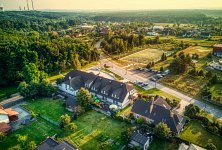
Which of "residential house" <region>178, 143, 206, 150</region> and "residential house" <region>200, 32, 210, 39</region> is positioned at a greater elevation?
"residential house" <region>200, 32, 210, 39</region>

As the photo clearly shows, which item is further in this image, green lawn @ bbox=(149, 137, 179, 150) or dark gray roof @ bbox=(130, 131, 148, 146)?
green lawn @ bbox=(149, 137, 179, 150)

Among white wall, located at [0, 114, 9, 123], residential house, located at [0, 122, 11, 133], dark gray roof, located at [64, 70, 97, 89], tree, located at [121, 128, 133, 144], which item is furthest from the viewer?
dark gray roof, located at [64, 70, 97, 89]

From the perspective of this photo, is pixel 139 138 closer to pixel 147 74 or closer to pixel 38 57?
pixel 147 74

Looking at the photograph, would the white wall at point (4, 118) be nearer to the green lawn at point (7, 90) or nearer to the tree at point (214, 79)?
the green lawn at point (7, 90)

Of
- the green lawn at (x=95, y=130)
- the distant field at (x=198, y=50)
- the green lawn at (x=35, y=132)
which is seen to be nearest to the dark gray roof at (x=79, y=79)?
the green lawn at (x=95, y=130)

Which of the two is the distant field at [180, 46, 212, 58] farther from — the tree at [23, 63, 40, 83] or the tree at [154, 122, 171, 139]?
the tree at [23, 63, 40, 83]

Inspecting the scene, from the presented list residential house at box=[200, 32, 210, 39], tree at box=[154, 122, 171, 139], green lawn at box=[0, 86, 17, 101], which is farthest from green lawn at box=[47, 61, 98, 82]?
residential house at box=[200, 32, 210, 39]

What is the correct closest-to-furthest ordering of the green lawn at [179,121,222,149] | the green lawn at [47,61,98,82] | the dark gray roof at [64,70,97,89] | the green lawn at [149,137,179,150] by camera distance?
the green lawn at [149,137,179,150] < the green lawn at [179,121,222,149] < the dark gray roof at [64,70,97,89] < the green lawn at [47,61,98,82]

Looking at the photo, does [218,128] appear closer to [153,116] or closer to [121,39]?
[153,116]
